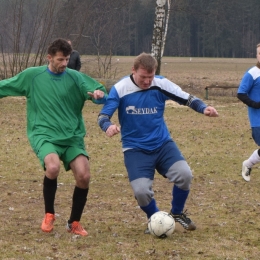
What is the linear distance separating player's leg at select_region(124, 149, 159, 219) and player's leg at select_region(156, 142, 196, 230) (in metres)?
0.11

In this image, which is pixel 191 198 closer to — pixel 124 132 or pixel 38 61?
pixel 124 132

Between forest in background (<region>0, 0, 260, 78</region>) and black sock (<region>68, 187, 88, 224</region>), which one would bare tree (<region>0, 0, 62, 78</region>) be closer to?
forest in background (<region>0, 0, 260, 78</region>)

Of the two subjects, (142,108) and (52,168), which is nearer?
(52,168)

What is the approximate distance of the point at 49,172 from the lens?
6188 mm

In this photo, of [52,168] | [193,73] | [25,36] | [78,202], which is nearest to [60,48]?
[52,168]

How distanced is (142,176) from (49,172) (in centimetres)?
87

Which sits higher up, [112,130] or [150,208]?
[112,130]

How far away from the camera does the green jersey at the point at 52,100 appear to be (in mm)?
6324

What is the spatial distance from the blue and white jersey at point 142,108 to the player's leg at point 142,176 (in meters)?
0.08

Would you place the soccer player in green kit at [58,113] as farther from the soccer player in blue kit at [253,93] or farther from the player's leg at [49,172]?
the soccer player in blue kit at [253,93]

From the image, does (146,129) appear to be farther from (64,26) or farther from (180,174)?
(64,26)

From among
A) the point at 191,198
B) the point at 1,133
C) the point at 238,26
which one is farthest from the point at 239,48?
the point at 191,198

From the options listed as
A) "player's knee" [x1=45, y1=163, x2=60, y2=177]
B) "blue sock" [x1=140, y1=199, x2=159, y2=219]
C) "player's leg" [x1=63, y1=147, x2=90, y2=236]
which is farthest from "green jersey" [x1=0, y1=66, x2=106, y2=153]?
"blue sock" [x1=140, y1=199, x2=159, y2=219]

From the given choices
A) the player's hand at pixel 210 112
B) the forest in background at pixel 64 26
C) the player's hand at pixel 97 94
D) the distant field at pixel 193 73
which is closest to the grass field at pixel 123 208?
the player's hand at pixel 210 112
